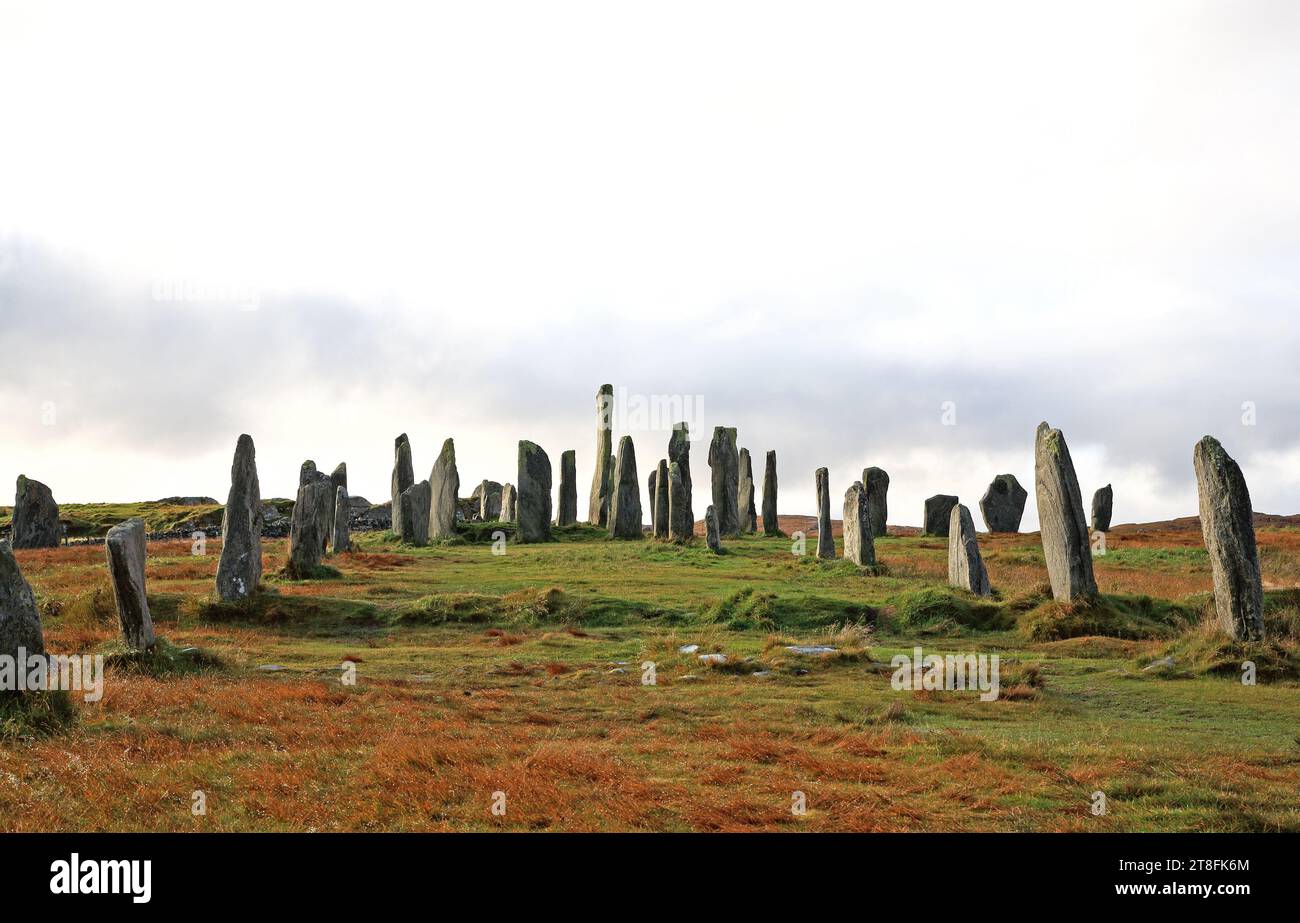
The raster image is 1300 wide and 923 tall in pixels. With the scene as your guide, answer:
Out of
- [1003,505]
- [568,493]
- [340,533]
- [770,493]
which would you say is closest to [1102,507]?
[1003,505]

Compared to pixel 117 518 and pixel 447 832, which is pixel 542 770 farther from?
pixel 117 518

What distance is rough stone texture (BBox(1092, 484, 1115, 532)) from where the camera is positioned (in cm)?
5178

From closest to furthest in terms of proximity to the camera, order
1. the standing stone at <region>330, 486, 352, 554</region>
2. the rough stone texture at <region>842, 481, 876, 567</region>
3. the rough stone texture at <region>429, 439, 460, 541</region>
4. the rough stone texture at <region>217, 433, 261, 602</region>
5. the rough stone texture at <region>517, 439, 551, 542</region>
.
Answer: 1. the rough stone texture at <region>217, 433, 261, 602</region>
2. the rough stone texture at <region>842, 481, 876, 567</region>
3. the standing stone at <region>330, 486, 352, 554</region>
4. the rough stone texture at <region>517, 439, 551, 542</region>
5. the rough stone texture at <region>429, 439, 460, 541</region>

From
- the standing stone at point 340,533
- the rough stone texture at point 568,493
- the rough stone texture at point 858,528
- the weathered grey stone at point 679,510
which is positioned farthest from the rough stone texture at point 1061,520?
the rough stone texture at point 568,493

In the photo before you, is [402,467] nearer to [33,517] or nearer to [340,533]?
[340,533]

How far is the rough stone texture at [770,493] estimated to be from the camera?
181 ft

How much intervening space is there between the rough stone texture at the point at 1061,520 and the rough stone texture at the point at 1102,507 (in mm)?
31758

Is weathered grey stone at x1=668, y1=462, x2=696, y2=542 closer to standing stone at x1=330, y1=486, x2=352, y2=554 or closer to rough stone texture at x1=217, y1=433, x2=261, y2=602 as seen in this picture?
standing stone at x1=330, y1=486, x2=352, y2=554

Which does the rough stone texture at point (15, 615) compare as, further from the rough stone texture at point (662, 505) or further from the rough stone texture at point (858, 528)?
the rough stone texture at point (662, 505)

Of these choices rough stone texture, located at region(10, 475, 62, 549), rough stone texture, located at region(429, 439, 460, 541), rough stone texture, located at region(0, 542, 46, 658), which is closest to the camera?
rough stone texture, located at region(0, 542, 46, 658)

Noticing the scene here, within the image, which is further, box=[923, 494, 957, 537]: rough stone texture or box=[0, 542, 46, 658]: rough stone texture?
box=[923, 494, 957, 537]: rough stone texture

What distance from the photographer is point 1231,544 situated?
704 inches

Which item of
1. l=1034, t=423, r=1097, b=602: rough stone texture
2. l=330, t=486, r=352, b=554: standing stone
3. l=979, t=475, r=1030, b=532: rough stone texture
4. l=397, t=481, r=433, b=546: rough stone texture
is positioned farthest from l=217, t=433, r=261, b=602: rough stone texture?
l=979, t=475, r=1030, b=532: rough stone texture

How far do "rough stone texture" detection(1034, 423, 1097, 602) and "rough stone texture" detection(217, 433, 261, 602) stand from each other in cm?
1968
